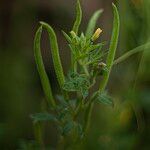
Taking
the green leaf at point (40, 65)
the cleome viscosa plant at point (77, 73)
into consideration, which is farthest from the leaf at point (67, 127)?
the green leaf at point (40, 65)

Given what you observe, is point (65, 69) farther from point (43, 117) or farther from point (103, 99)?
point (103, 99)

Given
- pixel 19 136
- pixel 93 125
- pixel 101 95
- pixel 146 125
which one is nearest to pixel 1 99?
pixel 19 136

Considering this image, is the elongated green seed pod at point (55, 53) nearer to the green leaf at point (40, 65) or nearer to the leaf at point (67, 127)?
the green leaf at point (40, 65)

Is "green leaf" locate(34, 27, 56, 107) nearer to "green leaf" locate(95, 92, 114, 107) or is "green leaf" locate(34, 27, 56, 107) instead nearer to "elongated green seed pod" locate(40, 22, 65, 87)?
"elongated green seed pod" locate(40, 22, 65, 87)

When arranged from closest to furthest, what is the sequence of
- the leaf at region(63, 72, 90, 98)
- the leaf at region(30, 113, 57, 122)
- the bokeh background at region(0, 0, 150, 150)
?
the leaf at region(63, 72, 90, 98), the leaf at region(30, 113, 57, 122), the bokeh background at region(0, 0, 150, 150)

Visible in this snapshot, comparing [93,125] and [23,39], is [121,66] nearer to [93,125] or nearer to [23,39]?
[93,125]

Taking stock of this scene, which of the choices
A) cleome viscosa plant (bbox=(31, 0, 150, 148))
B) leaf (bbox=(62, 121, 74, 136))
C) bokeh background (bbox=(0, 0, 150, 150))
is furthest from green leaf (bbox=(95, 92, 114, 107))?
bokeh background (bbox=(0, 0, 150, 150))
